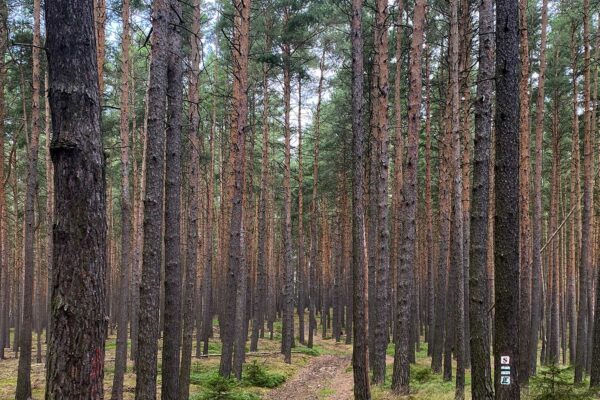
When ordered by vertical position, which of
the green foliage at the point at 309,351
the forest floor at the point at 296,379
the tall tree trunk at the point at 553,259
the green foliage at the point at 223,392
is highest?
the tall tree trunk at the point at 553,259

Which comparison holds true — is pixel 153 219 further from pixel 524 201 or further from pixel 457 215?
pixel 524 201

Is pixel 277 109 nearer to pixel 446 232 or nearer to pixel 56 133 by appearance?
pixel 446 232

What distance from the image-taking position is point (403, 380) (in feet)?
38.3

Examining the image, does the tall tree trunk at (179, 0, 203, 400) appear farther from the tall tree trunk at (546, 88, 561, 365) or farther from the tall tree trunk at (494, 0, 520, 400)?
the tall tree trunk at (546, 88, 561, 365)

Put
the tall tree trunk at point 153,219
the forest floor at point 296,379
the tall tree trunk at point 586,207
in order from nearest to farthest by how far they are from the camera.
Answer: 1. the tall tree trunk at point 153,219
2. the forest floor at point 296,379
3. the tall tree trunk at point 586,207

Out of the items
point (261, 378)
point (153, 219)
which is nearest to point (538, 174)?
point (261, 378)

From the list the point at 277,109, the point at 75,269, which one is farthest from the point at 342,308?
the point at 75,269

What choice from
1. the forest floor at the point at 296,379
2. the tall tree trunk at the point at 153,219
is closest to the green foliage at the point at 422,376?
the forest floor at the point at 296,379

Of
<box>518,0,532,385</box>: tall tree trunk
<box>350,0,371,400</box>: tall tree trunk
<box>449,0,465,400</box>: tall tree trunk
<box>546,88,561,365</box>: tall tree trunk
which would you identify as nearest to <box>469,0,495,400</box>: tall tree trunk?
<box>350,0,371,400</box>: tall tree trunk

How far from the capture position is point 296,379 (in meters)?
16.5

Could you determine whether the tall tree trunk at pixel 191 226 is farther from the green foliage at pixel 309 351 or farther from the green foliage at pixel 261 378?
the green foliage at pixel 309 351

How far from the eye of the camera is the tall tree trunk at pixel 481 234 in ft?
23.8

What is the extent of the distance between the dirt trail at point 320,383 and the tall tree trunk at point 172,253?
6.26m

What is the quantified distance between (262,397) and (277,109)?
73.0ft
